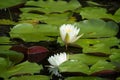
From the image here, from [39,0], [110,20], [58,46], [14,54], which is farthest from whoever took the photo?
Result: [39,0]

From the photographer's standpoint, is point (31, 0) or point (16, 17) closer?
point (16, 17)

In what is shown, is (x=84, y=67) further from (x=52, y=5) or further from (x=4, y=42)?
(x=52, y=5)

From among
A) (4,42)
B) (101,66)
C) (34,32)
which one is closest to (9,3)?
(34,32)

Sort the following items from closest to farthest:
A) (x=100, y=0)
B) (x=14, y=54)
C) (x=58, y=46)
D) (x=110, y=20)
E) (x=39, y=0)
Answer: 1. (x=14, y=54)
2. (x=58, y=46)
3. (x=110, y=20)
4. (x=39, y=0)
5. (x=100, y=0)

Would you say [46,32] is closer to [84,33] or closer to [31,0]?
[84,33]

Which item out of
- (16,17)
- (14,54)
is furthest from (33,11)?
(14,54)

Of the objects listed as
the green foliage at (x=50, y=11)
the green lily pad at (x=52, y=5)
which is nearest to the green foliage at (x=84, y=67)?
the green foliage at (x=50, y=11)

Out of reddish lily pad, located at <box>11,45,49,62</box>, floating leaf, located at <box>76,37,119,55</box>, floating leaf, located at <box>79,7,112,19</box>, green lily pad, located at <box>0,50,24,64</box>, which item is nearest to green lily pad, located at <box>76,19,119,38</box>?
floating leaf, located at <box>76,37,119,55</box>
